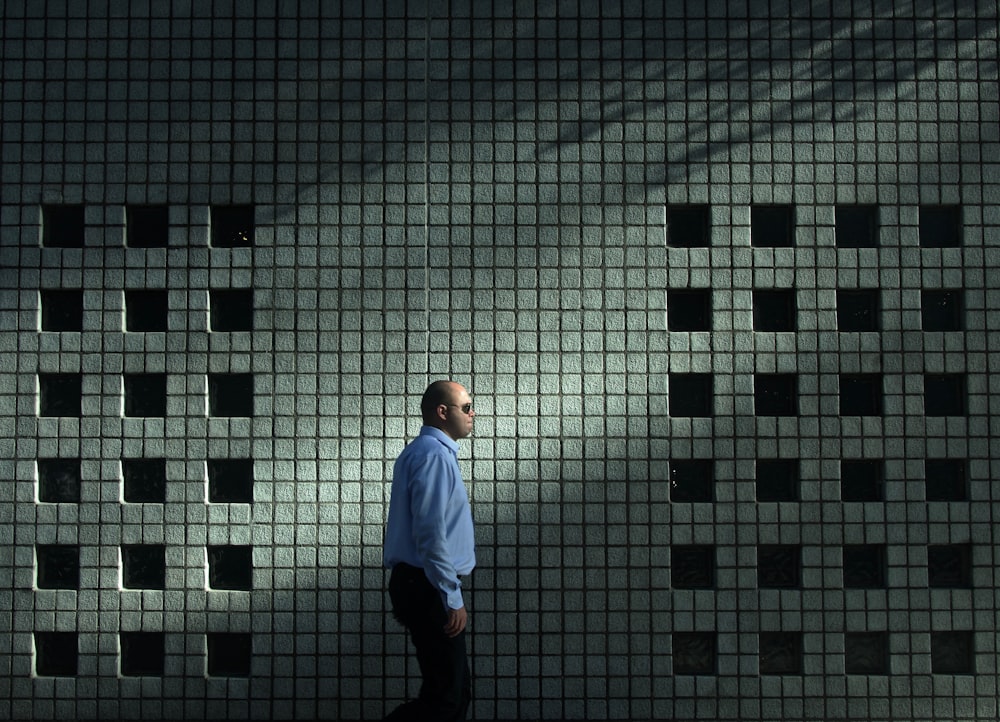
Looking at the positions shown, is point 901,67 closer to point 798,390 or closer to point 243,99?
point 798,390

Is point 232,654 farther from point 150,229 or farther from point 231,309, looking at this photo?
point 150,229

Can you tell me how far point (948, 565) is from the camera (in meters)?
5.66

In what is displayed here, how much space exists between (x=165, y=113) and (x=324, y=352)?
1.81m

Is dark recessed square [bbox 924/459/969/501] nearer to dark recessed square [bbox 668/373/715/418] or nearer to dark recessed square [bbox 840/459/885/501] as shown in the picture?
dark recessed square [bbox 840/459/885/501]

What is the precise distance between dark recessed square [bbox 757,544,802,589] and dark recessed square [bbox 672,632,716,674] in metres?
0.47

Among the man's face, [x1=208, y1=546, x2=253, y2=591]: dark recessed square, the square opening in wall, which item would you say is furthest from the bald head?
the square opening in wall

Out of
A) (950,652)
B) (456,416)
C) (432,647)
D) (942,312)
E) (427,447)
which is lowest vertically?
(950,652)

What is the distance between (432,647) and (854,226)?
144 inches

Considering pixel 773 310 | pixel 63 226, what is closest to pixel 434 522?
pixel 773 310

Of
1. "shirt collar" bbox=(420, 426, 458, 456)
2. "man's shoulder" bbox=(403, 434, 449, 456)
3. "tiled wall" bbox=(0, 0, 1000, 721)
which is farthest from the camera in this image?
"tiled wall" bbox=(0, 0, 1000, 721)

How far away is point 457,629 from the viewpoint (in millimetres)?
4355

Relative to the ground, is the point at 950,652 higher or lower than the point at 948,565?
lower

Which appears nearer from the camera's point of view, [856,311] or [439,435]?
[439,435]

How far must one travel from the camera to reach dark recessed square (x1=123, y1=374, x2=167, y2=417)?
570 centimetres
